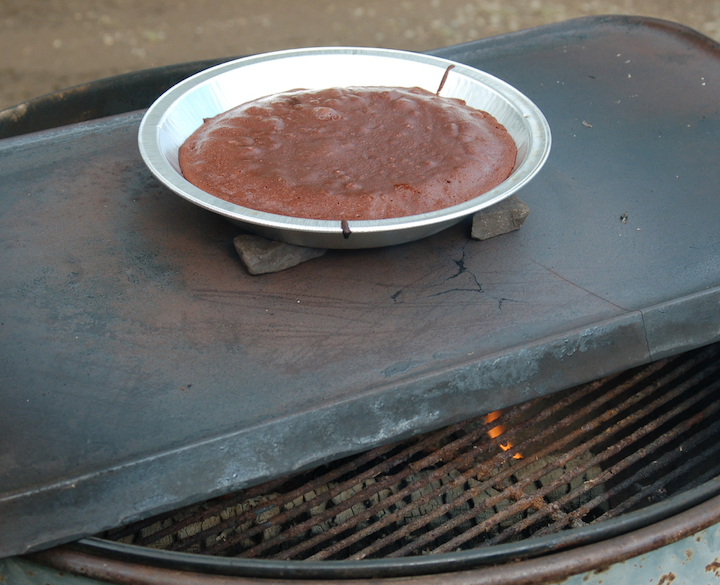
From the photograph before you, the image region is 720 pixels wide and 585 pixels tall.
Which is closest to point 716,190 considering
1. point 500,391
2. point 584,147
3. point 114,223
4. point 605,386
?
point 584,147

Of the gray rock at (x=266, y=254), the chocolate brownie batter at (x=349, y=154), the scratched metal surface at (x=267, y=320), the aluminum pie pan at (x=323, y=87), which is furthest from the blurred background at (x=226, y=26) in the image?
the gray rock at (x=266, y=254)

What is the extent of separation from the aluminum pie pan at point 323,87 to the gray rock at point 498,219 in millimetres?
110

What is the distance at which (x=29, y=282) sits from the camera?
5.38 ft

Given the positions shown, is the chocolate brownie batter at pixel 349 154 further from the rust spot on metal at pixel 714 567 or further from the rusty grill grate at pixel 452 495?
the rust spot on metal at pixel 714 567

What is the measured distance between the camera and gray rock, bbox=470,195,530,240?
1.79 metres


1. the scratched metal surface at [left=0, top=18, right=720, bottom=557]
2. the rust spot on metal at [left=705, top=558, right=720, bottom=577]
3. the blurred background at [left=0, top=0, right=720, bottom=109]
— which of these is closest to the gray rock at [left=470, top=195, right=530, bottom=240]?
the scratched metal surface at [left=0, top=18, right=720, bottom=557]

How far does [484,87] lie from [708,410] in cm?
120

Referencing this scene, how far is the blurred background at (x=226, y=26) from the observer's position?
17.6ft

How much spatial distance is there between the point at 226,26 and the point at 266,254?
505 cm

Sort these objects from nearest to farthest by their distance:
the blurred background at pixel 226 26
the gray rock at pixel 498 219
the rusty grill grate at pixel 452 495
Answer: the rusty grill grate at pixel 452 495, the gray rock at pixel 498 219, the blurred background at pixel 226 26

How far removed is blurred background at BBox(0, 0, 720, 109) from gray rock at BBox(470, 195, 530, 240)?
4.26 meters

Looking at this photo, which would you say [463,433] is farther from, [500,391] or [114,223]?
[114,223]

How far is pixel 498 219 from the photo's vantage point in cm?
180

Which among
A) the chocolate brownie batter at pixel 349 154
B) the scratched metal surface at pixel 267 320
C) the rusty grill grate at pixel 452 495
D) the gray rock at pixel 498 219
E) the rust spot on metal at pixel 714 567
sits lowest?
the rusty grill grate at pixel 452 495
